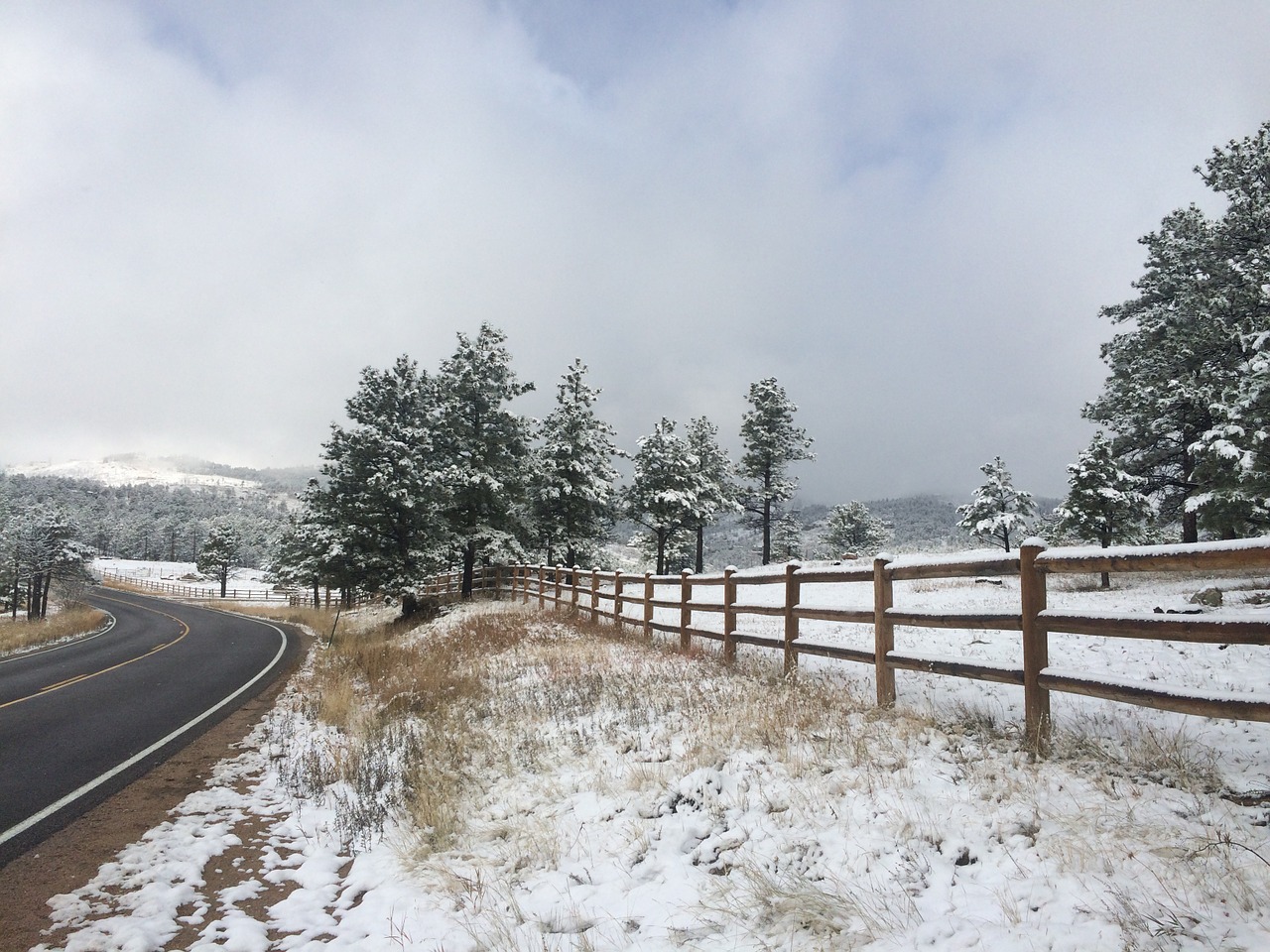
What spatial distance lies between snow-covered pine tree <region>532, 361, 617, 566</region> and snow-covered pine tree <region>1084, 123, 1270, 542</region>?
2107 cm

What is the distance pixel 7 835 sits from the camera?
5.79 metres

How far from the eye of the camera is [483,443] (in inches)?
1088

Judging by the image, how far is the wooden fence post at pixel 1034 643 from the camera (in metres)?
5.16

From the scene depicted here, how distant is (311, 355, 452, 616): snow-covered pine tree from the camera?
82.9ft

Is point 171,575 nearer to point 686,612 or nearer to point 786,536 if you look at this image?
point 786,536

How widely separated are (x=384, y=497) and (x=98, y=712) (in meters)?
15.1

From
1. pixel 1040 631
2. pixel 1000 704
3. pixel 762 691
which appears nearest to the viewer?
pixel 1040 631

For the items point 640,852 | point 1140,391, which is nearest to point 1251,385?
point 1140,391

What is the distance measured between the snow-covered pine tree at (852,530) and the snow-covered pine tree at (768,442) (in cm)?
2400

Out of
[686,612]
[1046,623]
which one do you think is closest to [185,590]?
[686,612]

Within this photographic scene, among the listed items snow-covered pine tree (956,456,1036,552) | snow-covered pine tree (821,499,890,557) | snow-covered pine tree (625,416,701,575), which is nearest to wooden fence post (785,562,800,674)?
snow-covered pine tree (625,416,701,575)

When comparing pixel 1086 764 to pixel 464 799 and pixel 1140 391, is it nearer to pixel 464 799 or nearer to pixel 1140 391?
pixel 464 799

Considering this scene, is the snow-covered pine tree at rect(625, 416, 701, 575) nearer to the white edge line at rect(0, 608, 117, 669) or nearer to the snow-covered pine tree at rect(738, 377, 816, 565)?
the snow-covered pine tree at rect(738, 377, 816, 565)

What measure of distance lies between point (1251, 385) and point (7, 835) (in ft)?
76.1
